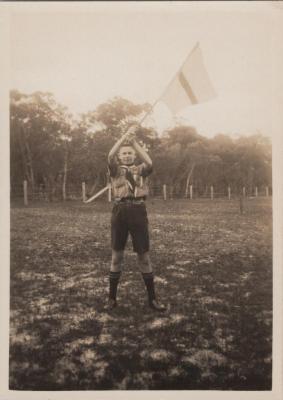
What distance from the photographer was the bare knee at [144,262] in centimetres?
280

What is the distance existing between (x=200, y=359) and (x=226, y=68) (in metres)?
2.18

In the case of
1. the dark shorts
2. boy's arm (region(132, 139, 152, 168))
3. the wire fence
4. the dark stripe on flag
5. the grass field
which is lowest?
the grass field

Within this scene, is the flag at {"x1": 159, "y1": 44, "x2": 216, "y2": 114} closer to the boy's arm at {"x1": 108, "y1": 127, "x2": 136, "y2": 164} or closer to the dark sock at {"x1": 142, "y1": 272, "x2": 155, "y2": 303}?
the boy's arm at {"x1": 108, "y1": 127, "x2": 136, "y2": 164}

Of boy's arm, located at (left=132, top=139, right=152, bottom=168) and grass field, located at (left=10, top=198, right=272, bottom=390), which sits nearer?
grass field, located at (left=10, top=198, right=272, bottom=390)

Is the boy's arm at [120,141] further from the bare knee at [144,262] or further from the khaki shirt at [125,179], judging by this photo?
the bare knee at [144,262]

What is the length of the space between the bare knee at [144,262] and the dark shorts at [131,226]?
0.10 feet

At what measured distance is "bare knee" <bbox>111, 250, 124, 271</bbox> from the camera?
282 cm

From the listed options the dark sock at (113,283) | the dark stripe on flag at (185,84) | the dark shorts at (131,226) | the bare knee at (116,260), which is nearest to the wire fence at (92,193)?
the dark shorts at (131,226)

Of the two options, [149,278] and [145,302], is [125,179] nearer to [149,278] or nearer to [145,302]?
[149,278]

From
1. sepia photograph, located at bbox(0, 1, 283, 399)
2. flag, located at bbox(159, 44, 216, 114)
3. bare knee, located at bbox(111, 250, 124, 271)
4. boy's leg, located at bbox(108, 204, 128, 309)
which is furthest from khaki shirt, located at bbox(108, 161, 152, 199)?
flag, located at bbox(159, 44, 216, 114)

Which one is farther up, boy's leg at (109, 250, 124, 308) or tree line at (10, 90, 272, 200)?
tree line at (10, 90, 272, 200)

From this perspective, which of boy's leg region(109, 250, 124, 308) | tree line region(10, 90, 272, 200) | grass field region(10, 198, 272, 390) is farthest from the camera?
tree line region(10, 90, 272, 200)

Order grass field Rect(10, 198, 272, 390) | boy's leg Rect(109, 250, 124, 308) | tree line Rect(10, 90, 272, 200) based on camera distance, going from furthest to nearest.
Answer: tree line Rect(10, 90, 272, 200) → boy's leg Rect(109, 250, 124, 308) → grass field Rect(10, 198, 272, 390)

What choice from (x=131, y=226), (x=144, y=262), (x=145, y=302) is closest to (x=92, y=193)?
(x=131, y=226)
